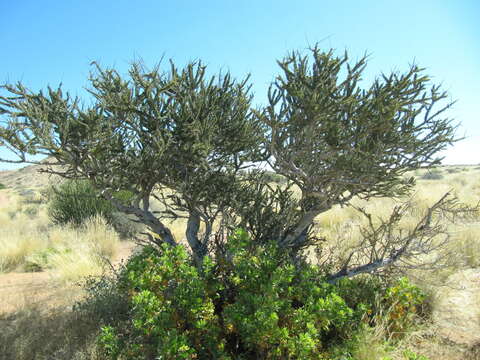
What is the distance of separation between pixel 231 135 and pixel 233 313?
6.83 ft

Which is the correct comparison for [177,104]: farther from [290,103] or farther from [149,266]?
[149,266]

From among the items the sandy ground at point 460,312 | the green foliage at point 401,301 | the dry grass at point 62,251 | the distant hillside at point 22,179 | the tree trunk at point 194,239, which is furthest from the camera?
the distant hillside at point 22,179

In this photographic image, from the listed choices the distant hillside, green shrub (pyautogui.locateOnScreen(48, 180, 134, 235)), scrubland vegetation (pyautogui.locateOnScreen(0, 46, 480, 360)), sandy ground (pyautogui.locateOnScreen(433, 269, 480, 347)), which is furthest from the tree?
the distant hillside

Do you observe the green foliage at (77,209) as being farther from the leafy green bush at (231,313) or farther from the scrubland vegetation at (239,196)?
the leafy green bush at (231,313)

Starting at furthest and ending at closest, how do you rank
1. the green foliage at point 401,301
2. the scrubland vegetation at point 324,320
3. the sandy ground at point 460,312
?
the sandy ground at point 460,312, the green foliage at point 401,301, the scrubland vegetation at point 324,320

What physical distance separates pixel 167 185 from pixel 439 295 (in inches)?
156

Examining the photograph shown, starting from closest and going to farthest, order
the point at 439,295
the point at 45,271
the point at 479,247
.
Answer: the point at 439,295
the point at 479,247
the point at 45,271

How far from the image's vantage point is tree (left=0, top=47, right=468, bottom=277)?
321 centimetres

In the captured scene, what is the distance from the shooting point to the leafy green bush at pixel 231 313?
284 centimetres

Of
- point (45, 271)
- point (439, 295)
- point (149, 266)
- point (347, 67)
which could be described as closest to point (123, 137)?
point (149, 266)

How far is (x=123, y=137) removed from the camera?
3.73m

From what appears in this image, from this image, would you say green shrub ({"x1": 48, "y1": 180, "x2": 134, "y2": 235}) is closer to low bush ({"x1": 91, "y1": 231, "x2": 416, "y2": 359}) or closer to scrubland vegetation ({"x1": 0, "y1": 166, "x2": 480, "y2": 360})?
scrubland vegetation ({"x1": 0, "y1": 166, "x2": 480, "y2": 360})

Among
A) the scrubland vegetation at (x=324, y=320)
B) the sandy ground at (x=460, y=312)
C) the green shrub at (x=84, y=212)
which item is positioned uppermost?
the green shrub at (x=84, y=212)

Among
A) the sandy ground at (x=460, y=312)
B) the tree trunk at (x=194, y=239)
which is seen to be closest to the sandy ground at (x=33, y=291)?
the tree trunk at (x=194, y=239)
